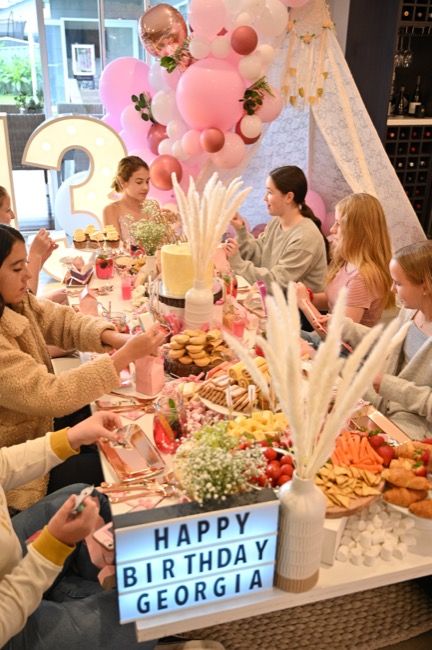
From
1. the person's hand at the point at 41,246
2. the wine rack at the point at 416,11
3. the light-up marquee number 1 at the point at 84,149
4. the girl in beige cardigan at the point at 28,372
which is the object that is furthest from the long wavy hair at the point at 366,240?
A: the wine rack at the point at 416,11

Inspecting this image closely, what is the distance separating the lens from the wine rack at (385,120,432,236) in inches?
214

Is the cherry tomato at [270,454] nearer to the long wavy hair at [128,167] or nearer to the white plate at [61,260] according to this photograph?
the white plate at [61,260]

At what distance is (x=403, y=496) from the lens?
4.30ft

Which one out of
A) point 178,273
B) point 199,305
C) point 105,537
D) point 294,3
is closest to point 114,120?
point 294,3

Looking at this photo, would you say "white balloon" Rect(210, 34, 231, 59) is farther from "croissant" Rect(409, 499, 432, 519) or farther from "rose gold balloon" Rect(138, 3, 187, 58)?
"croissant" Rect(409, 499, 432, 519)

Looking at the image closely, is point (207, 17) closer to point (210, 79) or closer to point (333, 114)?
point (210, 79)

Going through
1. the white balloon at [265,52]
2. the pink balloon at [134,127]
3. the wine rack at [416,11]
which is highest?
the wine rack at [416,11]

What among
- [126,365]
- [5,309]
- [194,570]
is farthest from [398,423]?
[5,309]

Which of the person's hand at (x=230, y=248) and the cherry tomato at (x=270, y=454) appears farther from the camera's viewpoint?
the person's hand at (x=230, y=248)

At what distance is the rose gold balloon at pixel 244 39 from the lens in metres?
3.96

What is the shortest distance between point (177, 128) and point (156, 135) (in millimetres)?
454

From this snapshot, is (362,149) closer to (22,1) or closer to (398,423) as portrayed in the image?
(398,423)

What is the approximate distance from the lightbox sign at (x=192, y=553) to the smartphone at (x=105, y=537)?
0.17 m

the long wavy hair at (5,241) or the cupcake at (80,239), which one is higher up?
the long wavy hair at (5,241)
